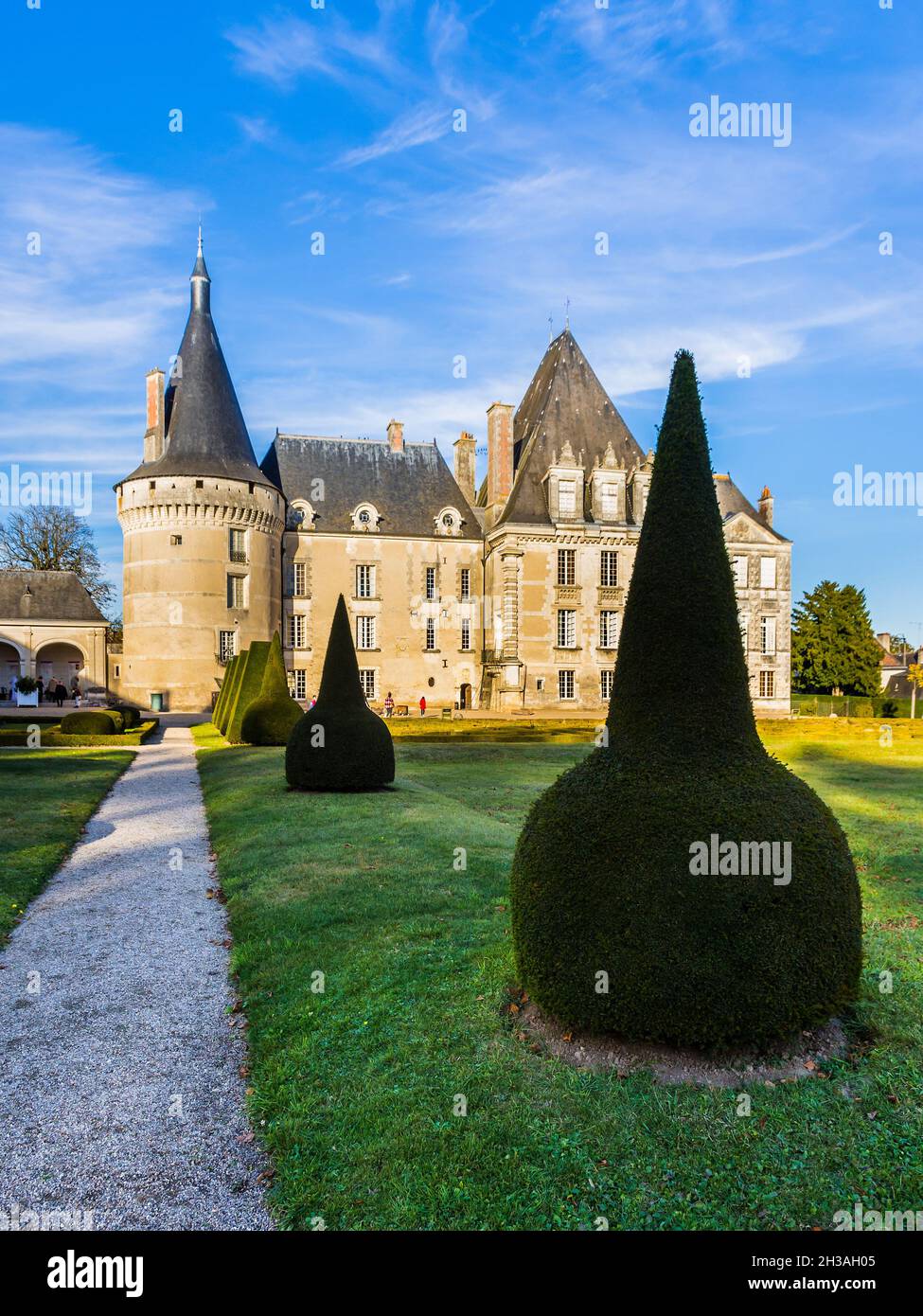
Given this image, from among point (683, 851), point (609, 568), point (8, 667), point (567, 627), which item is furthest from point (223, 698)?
point (683, 851)

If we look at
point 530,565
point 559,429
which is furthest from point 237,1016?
point 559,429

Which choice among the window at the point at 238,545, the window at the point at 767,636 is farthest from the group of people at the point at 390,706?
the window at the point at 767,636

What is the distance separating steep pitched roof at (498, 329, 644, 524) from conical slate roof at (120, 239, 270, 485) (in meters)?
12.6

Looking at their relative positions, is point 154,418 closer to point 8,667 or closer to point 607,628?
point 8,667

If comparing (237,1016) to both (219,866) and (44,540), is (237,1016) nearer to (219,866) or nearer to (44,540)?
(219,866)

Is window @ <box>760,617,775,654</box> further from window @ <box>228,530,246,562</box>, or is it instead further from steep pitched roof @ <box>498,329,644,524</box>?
window @ <box>228,530,246,562</box>

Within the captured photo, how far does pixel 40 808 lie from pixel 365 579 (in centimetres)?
2999

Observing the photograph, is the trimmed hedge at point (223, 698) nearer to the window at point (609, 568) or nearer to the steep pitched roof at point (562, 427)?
the steep pitched roof at point (562, 427)

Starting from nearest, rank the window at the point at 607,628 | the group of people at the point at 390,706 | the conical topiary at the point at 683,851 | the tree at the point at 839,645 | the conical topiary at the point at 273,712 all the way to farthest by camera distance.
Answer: the conical topiary at the point at 683,851, the conical topiary at the point at 273,712, the group of people at the point at 390,706, the window at the point at 607,628, the tree at the point at 839,645

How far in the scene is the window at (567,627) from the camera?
4175 centimetres

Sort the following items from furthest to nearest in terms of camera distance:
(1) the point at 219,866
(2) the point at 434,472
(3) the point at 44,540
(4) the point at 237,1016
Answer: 1. (3) the point at 44,540
2. (2) the point at 434,472
3. (1) the point at 219,866
4. (4) the point at 237,1016

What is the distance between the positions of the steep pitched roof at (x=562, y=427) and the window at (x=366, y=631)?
26.8ft

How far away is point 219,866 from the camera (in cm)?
959
